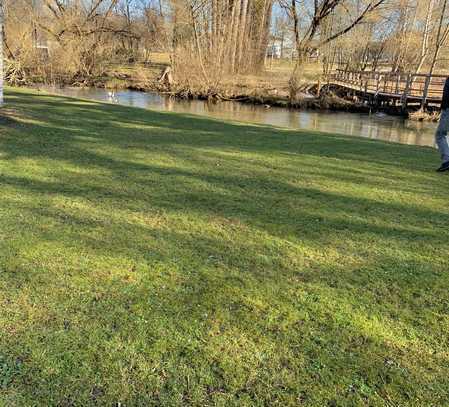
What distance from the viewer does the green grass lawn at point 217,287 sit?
7.38 ft

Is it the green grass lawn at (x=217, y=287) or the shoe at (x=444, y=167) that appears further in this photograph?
the shoe at (x=444, y=167)

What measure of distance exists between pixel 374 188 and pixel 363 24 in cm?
3140

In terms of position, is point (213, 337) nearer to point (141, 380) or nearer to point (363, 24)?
point (141, 380)

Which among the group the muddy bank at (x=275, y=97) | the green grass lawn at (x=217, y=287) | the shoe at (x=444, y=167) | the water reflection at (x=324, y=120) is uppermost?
the shoe at (x=444, y=167)

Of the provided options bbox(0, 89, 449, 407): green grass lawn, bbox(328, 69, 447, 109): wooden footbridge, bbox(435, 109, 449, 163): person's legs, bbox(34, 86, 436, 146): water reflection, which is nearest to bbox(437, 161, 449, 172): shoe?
bbox(435, 109, 449, 163): person's legs

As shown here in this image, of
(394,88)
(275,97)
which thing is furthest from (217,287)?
(394,88)

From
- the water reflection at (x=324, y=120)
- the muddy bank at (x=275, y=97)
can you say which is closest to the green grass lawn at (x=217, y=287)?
the water reflection at (x=324, y=120)

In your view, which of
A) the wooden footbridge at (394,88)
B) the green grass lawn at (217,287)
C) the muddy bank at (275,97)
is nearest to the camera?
the green grass lawn at (217,287)

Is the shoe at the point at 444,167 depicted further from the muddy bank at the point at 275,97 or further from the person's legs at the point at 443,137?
the muddy bank at the point at 275,97

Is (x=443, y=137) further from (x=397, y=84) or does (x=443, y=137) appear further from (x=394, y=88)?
(x=394, y=88)

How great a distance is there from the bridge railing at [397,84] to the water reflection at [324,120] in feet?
7.57

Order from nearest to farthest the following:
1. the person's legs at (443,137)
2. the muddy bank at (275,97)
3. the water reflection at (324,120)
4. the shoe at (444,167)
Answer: the person's legs at (443,137) → the shoe at (444,167) → the water reflection at (324,120) → the muddy bank at (275,97)

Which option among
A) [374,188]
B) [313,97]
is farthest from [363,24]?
[374,188]

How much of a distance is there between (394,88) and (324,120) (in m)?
8.41
